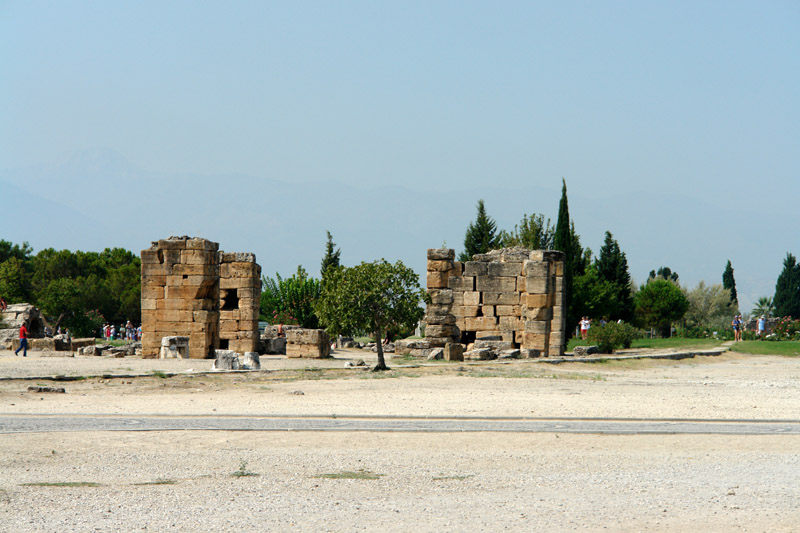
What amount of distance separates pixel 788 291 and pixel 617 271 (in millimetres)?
21108

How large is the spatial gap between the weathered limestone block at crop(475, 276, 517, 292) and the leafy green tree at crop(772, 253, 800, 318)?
44388mm

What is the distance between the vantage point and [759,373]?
22.0 metres

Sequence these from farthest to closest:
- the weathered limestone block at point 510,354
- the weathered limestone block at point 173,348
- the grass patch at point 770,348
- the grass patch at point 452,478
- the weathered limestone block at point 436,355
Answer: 1. the grass patch at point 770,348
2. the weathered limestone block at point 436,355
3. the weathered limestone block at point 510,354
4. the weathered limestone block at point 173,348
5. the grass patch at point 452,478

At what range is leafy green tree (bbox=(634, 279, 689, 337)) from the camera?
170ft

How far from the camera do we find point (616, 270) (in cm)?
5209

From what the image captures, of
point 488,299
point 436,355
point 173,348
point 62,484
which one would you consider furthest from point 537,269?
point 62,484

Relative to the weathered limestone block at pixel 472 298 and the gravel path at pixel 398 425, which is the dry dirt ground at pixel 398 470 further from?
the weathered limestone block at pixel 472 298

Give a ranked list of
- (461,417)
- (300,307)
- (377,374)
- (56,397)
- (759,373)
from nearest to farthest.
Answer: (461,417), (56,397), (377,374), (759,373), (300,307)

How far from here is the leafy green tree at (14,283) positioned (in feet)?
186

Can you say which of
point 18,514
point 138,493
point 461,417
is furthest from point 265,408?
point 18,514

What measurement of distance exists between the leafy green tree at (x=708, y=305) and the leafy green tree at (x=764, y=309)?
8.14ft

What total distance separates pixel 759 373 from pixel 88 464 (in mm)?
17851

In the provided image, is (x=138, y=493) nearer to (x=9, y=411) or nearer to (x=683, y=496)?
(x=683, y=496)

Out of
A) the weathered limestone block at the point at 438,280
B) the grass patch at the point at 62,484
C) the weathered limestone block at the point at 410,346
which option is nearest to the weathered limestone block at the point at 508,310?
the weathered limestone block at the point at 438,280
